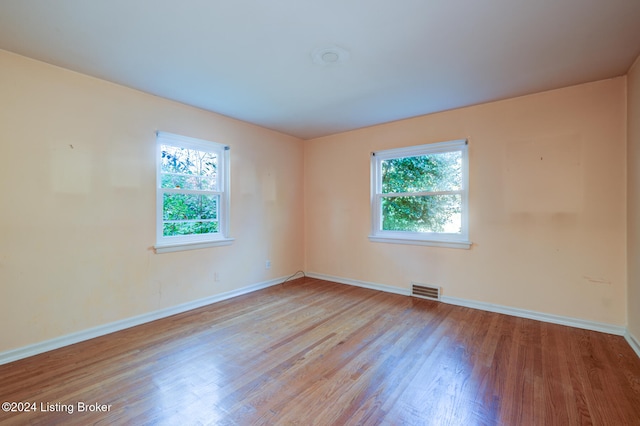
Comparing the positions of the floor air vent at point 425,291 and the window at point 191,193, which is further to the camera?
the floor air vent at point 425,291

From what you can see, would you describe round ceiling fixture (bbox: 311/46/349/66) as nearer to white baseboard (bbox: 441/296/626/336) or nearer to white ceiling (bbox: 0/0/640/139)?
white ceiling (bbox: 0/0/640/139)

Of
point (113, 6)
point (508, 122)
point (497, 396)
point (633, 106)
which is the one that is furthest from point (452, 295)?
point (113, 6)

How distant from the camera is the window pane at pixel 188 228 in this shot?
10.8ft

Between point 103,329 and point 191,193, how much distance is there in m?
1.66

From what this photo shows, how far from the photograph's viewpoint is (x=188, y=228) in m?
3.48

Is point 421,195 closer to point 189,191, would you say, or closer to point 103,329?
point 189,191

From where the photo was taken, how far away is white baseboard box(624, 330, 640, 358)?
2.33 meters

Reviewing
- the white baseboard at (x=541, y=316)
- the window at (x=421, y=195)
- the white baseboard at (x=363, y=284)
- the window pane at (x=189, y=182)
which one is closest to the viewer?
the white baseboard at (x=541, y=316)

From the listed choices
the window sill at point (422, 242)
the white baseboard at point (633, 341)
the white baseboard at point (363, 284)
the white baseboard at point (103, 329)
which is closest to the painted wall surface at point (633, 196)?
the white baseboard at point (633, 341)

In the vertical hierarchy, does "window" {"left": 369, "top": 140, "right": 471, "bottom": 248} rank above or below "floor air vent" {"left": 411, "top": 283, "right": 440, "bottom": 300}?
above

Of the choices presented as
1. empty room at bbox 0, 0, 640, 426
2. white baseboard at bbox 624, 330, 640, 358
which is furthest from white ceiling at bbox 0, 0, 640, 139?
white baseboard at bbox 624, 330, 640, 358

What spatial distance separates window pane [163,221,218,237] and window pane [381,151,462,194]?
2.57m

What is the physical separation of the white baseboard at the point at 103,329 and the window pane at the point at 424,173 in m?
2.78

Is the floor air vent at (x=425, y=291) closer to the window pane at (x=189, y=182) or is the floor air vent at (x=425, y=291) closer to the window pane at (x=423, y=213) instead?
the window pane at (x=423, y=213)
